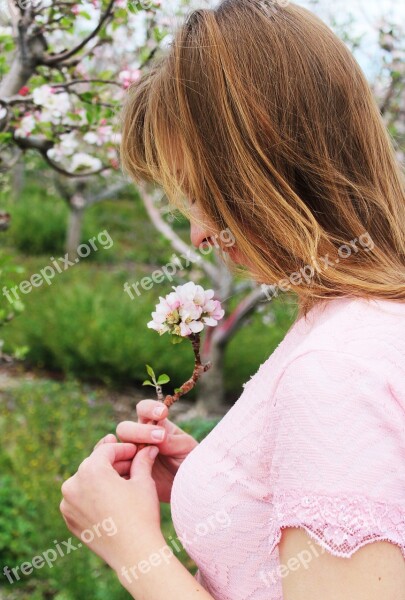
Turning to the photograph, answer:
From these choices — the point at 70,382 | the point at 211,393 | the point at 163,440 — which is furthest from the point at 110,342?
the point at 163,440

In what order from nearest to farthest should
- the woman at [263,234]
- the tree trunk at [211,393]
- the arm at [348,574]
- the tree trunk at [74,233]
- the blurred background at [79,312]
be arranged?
the arm at [348,574] < the woman at [263,234] < the blurred background at [79,312] < the tree trunk at [211,393] < the tree trunk at [74,233]

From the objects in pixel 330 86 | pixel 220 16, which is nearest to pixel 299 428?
pixel 330 86

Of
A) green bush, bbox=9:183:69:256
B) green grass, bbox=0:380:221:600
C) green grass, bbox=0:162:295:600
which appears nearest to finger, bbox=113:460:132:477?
green grass, bbox=0:162:295:600

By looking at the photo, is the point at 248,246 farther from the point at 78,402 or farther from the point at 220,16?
the point at 78,402

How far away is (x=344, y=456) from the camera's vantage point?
78 cm

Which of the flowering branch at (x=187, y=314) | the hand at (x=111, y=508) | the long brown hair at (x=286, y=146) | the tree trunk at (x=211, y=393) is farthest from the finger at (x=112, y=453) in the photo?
the tree trunk at (x=211, y=393)

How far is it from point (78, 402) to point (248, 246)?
4.09m

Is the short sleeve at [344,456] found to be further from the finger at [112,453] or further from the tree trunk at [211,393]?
the tree trunk at [211,393]

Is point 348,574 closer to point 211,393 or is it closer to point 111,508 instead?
point 111,508

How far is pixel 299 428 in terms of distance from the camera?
810 millimetres

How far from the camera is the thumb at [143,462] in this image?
3.69 feet

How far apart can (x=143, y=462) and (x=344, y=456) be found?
1.55 ft

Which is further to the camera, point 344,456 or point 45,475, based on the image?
point 45,475

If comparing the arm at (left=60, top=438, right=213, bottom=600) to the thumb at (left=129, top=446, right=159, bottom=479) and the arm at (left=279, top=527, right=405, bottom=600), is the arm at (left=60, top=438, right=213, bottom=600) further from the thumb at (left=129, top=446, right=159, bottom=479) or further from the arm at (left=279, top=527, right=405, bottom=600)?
the arm at (left=279, top=527, right=405, bottom=600)
